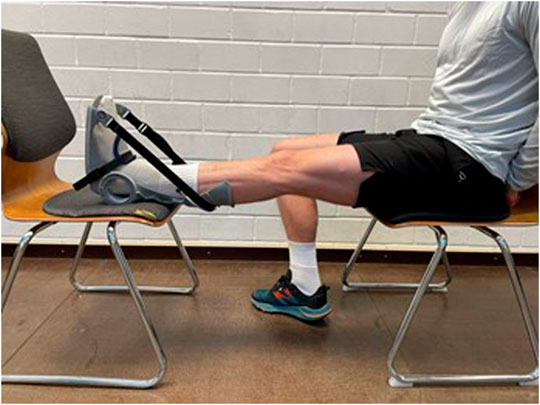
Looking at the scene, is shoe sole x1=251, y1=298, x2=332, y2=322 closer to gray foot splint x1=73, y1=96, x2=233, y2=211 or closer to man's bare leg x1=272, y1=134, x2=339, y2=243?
man's bare leg x1=272, y1=134, x2=339, y2=243

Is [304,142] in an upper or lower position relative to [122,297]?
upper

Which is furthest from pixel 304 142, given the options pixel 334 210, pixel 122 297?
pixel 122 297

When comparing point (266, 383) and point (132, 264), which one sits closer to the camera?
point (266, 383)

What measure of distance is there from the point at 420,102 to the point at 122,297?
1.44 meters

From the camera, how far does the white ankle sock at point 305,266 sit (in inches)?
58.1

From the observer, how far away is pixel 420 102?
1891mm

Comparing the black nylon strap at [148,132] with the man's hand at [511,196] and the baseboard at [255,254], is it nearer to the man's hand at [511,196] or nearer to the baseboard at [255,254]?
the baseboard at [255,254]

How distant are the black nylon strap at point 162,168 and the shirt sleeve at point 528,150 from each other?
792 mm

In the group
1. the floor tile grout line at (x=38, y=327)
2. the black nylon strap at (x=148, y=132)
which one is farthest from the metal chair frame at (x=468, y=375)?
the floor tile grout line at (x=38, y=327)

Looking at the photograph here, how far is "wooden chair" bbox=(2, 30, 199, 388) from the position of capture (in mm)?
1123

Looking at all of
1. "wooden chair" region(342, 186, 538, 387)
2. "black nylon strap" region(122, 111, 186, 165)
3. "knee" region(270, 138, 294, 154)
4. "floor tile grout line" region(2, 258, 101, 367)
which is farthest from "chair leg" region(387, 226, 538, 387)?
"floor tile grout line" region(2, 258, 101, 367)

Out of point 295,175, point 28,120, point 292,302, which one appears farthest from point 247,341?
point 28,120

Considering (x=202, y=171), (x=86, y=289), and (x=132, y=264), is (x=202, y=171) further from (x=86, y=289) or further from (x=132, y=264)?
(x=132, y=264)

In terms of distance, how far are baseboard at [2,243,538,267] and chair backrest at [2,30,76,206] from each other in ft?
2.09
